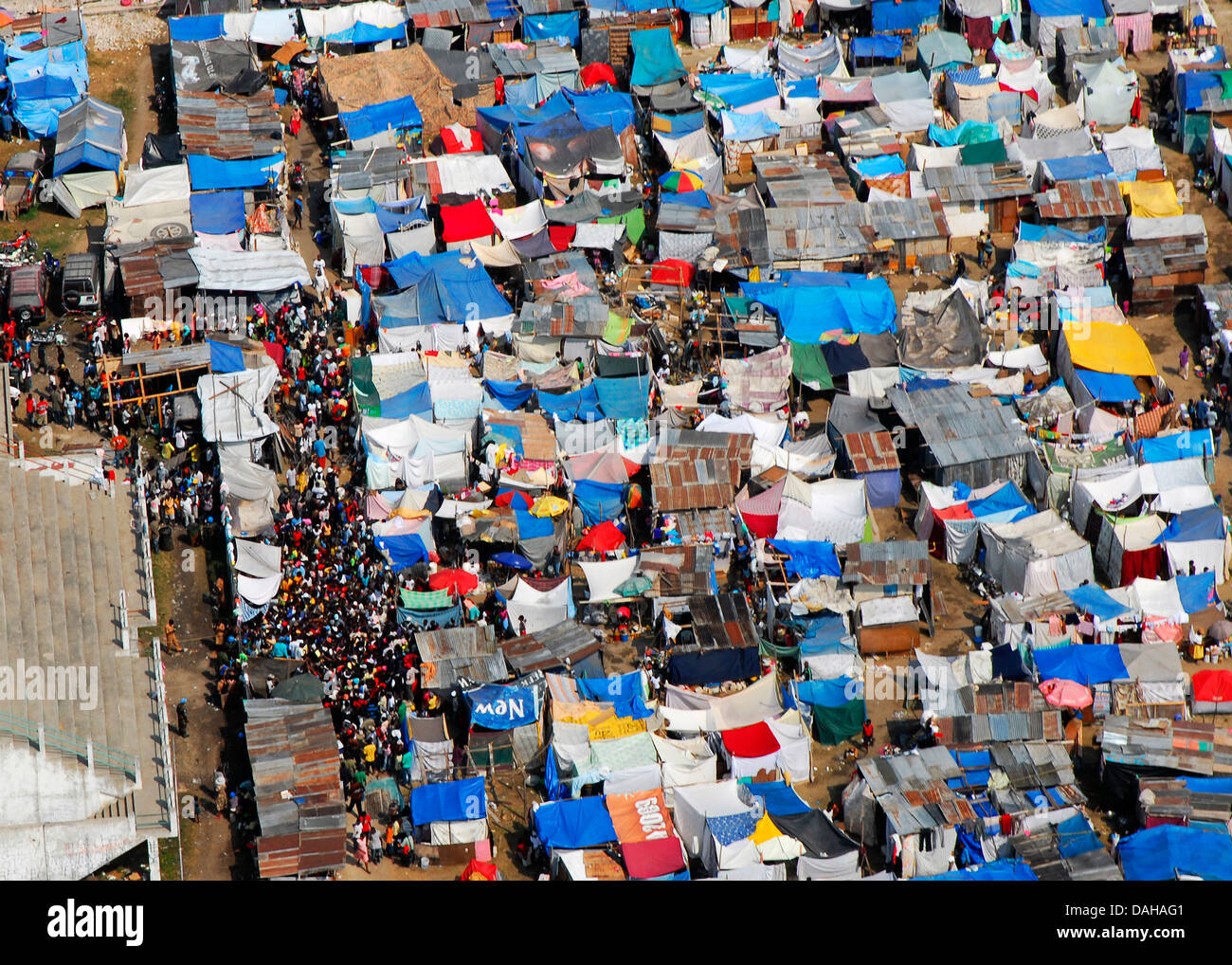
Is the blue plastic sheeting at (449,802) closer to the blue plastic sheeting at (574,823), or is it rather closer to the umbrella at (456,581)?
the blue plastic sheeting at (574,823)

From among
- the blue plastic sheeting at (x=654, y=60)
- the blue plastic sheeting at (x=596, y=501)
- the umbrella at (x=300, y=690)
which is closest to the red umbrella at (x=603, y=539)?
the blue plastic sheeting at (x=596, y=501)

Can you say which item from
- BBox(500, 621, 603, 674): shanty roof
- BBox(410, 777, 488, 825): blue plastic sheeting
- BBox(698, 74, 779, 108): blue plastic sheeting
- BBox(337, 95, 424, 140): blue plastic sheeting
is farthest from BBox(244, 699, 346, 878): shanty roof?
BBox(698, 74, 779, 108): blue plastic sheeting

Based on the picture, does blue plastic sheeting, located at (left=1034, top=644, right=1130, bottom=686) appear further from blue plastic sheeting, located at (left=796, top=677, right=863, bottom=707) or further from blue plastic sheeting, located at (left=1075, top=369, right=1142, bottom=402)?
blue plastic sheeting, located at (left=1075, top=369, right=1142, bottom=402)

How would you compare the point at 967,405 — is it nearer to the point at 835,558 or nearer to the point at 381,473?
the point at 835,558

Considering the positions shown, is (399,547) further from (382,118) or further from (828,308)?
(382,118)

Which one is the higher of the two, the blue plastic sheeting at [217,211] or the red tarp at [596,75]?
the red tarp at [596,75]

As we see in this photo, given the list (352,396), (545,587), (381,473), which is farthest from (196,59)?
(545,587)
